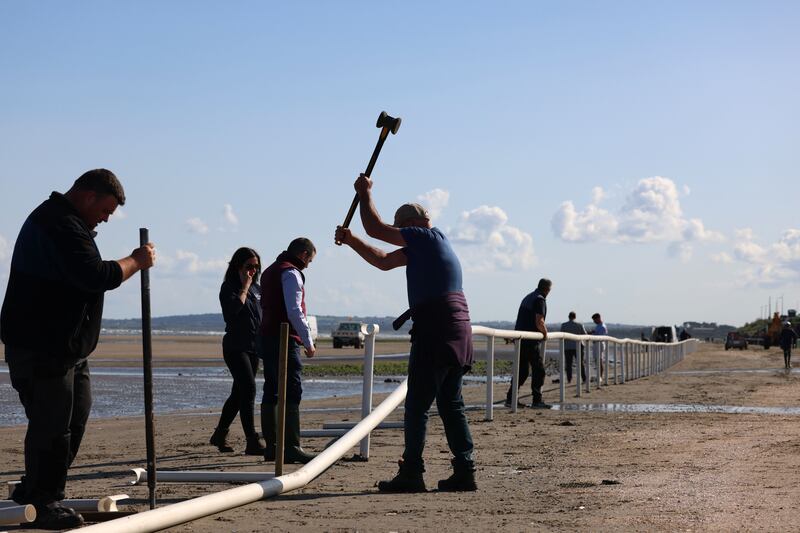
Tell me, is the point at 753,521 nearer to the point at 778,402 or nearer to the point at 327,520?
the point at 327,520

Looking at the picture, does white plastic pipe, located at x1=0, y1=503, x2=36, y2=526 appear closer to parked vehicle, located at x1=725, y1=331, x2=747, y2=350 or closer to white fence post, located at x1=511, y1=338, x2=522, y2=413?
white fence post, located at x1=511, y1=338, x2=522, y2=413

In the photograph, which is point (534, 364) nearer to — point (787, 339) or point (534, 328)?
point (534, 328)

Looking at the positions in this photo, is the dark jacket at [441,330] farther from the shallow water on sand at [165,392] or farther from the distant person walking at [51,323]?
the shallow water on sand at [165,392]

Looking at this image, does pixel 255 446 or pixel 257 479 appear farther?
pixel 255 446

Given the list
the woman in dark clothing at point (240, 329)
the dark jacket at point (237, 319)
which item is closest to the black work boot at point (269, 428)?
the woman in dark clothing at point (240, 329)

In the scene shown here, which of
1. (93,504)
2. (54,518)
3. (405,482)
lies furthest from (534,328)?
(54,518)

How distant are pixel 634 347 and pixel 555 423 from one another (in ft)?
46.2

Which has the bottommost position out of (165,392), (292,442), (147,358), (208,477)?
(165,392)

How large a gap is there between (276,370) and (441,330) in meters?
2.19

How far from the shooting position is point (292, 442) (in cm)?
919

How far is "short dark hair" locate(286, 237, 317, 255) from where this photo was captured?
9602mm

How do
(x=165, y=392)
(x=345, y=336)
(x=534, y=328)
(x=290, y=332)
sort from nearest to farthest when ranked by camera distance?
(x=290, y=332), (x=534, y=328), (x=165, y=392), (x=345, y=336)

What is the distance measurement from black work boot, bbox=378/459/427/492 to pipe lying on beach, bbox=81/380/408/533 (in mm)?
503

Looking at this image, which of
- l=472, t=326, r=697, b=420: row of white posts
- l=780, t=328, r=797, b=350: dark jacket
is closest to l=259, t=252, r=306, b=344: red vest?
l=472, t=326, r=697, b=420: row of white posts
